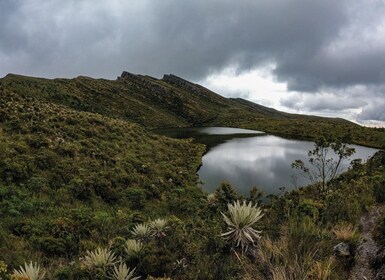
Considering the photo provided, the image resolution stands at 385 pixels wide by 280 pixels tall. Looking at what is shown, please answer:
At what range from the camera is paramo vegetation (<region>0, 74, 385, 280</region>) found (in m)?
6.63

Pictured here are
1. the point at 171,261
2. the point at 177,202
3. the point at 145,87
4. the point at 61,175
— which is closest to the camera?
the point at 171,261

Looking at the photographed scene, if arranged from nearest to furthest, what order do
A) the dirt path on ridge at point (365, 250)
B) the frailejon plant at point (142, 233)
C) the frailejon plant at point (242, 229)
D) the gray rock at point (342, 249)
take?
the dirt path on ridge at point (365, 250), the gray rock at point (342, 249), the frailejon plant at point (242, 229), the frailejon plant at point (142, 233)

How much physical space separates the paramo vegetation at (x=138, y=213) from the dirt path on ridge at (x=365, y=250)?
0.19 metres

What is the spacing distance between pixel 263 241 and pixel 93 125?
31.1 m

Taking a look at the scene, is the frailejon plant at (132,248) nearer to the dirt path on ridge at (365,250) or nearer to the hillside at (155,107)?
the dirt path on ridge at (365,250)

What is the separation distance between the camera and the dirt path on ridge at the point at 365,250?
6.11 m

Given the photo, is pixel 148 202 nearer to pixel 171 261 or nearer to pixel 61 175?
pixel 61 175

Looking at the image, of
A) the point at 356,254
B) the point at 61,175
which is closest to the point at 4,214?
the point at 61,175

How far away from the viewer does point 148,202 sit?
797 inches

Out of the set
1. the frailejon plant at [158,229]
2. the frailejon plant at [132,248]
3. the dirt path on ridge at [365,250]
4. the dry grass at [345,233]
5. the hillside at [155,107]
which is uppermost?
the hillside at [155,107]

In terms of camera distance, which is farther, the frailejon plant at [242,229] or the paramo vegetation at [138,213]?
the frailejon plant at [242,229]

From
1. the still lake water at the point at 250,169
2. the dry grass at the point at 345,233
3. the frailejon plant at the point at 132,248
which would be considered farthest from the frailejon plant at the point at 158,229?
the still lake water at the point at 250,169

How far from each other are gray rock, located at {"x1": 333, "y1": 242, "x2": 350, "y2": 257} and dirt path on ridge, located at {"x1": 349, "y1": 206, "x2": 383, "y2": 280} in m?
0.28

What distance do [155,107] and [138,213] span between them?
13819 centimetres
